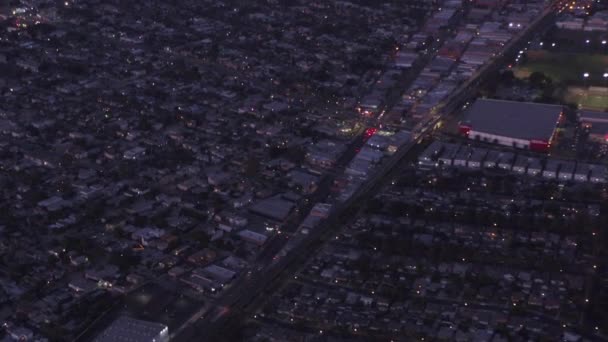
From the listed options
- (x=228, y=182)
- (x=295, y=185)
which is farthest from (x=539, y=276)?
(x=228, y=182)

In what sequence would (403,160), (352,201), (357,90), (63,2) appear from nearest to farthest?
(352,201)
(403,160)
(357,90)
(63,2)

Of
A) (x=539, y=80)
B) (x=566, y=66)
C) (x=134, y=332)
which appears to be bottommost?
(x=566, y=66)

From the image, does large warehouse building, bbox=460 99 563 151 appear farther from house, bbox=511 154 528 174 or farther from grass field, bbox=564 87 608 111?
grass field, bbox=564 87 608 111

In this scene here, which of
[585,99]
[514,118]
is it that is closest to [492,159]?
[514,118]

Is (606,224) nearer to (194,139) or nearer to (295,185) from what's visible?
(295,185)

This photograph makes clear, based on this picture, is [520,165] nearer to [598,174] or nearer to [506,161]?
[506,161]

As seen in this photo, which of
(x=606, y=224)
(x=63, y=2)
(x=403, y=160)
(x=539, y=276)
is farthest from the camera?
(x=63, y=2)
